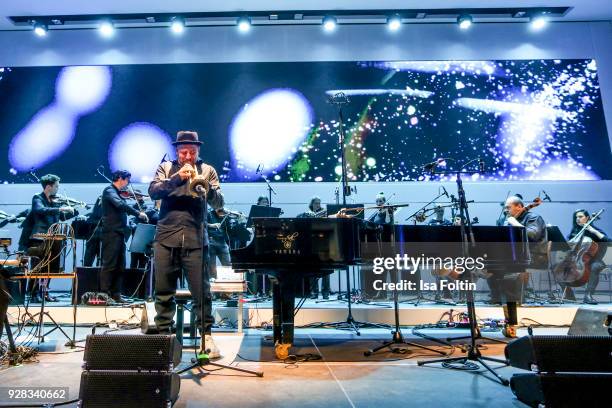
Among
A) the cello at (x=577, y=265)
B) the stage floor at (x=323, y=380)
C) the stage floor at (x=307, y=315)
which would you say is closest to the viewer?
the stage floor at (x=323, y=380)

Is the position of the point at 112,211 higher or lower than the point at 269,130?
lower

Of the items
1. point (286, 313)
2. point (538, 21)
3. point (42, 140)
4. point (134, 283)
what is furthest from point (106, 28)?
point (538, 21)

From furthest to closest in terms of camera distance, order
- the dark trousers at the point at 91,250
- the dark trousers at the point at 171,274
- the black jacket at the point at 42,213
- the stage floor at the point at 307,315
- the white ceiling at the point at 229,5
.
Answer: the white ceiling at the point at 229,5
the dark trousers at the point at 91,250
the black jacket at the point at 42,213
the stage floor at the point at 307,315
the dark trousers at the point at 171,274

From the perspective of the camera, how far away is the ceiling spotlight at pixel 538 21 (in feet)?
30.6

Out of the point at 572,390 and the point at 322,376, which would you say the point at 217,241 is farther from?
the point at 572,390

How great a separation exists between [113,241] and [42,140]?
494 cm

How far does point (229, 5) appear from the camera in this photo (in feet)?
29.7

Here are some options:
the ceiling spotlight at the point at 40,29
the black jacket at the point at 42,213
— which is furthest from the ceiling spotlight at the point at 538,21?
the ceiling spotlight at the point at 40,29

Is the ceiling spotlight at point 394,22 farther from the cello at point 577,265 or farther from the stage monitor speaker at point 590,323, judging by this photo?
the stage monitor speaker at point 590,323

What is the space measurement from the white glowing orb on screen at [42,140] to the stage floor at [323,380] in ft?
21.0

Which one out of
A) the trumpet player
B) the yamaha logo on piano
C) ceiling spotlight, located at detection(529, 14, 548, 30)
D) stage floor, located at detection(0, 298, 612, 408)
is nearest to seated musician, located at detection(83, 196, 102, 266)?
stage floor, located at detection(0, 298, 612, 408)

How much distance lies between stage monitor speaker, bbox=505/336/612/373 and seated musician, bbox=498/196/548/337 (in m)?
2.61

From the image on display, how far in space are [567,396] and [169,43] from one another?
1001 centimetres

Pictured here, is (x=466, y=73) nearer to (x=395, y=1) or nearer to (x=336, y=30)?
(x=395, y=1)
